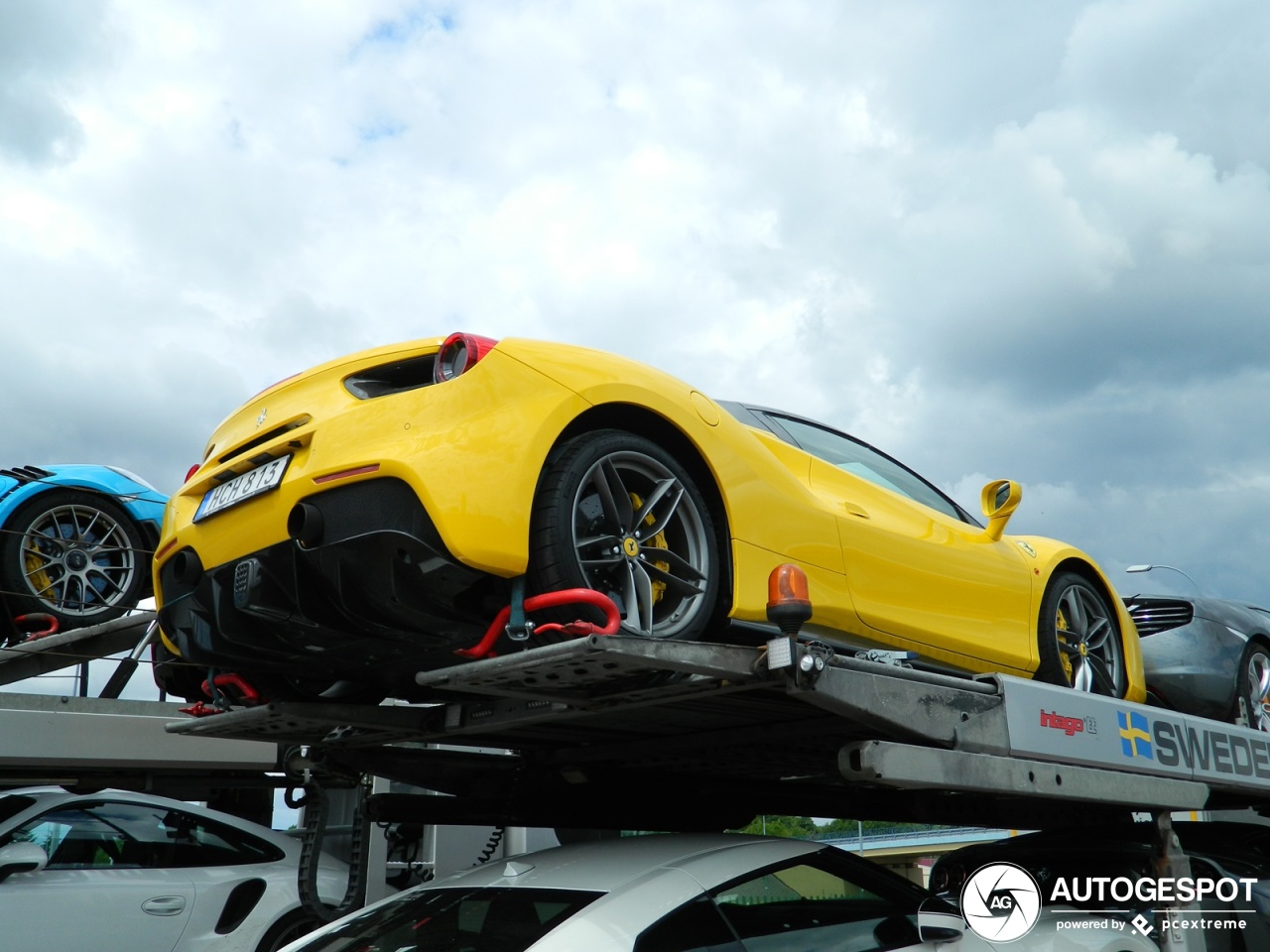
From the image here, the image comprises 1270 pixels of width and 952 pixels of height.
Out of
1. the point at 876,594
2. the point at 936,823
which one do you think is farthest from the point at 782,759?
the point at 936,823

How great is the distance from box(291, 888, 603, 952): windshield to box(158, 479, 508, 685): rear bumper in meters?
0.74

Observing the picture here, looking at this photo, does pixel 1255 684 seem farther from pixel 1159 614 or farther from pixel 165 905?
pixel 165 905

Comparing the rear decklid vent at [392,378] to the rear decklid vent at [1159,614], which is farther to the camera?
the rear decklid vent at [1159,614]

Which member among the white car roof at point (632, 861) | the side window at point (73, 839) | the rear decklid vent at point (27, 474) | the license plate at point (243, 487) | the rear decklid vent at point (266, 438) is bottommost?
the white car roof at point (632, 861)

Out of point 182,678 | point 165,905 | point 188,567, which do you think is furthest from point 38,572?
point 188,567

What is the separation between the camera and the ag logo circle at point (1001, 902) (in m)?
3.87

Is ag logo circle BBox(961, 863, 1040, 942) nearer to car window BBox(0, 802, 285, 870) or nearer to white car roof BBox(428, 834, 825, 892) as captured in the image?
white car roof BBox(428, 834, 825, 892)

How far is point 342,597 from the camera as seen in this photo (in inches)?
133

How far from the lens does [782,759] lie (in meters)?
4.88

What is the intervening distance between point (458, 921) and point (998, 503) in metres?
3.15

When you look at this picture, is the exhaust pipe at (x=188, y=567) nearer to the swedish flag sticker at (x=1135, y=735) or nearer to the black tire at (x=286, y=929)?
the black tire at (x=286, y=929)

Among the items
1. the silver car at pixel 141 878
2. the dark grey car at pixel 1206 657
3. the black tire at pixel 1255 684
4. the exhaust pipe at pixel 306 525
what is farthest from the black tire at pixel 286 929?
the black tire at pixel 1255 684

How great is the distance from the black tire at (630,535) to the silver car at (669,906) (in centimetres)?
68

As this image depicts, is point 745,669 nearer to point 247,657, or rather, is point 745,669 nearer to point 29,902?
point 247,657
